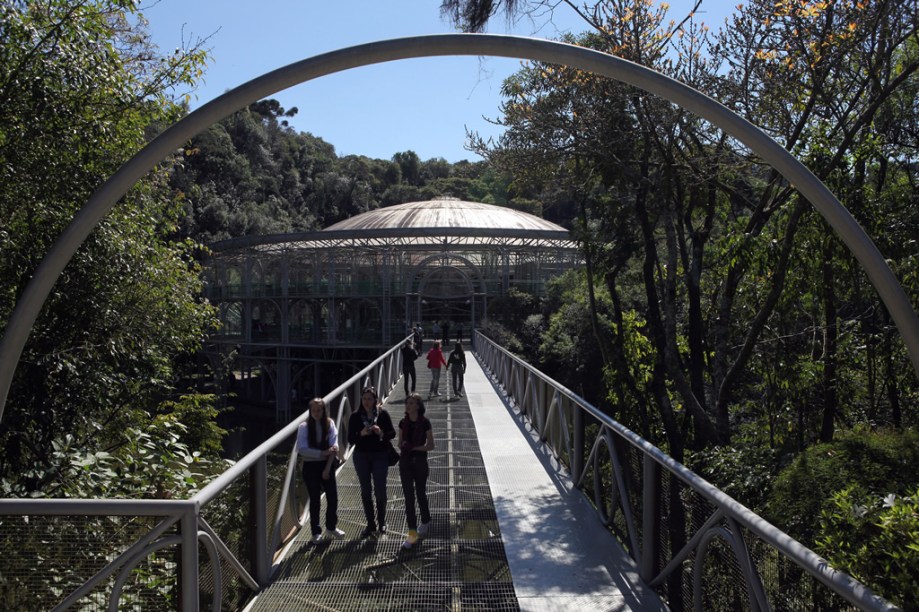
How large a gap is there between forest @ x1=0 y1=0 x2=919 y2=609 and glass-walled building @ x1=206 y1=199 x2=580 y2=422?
74.1 ft

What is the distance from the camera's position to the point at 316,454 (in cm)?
606

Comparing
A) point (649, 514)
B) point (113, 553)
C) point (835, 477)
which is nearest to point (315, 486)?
point (113, 553)

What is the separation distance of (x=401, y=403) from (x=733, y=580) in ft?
39.1

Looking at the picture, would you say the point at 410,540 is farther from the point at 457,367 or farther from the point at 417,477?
the point at 457,367

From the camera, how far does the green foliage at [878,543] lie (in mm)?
3596

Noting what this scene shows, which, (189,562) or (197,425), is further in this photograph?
(197,425)

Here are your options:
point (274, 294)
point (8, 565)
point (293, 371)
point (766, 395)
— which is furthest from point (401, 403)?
point (293, 371)

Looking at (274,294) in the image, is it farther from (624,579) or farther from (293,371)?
Answer: (624,579)

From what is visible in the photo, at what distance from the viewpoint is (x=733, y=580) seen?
146 inches

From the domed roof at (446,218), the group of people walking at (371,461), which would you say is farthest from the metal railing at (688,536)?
the domed roof at (446,218)

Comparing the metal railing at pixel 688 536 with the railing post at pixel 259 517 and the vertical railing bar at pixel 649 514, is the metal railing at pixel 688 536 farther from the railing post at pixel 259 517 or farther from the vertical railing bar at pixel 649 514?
the railing post at pixel 259 517

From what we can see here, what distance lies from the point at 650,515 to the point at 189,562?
9.98 ft

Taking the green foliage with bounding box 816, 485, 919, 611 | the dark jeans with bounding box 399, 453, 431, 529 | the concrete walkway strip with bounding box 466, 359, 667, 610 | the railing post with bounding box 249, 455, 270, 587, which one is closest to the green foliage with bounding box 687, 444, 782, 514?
the concrete walkway strip with bounding box 466, 359, 667, 610

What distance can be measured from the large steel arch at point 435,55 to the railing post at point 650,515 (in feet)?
5.89
